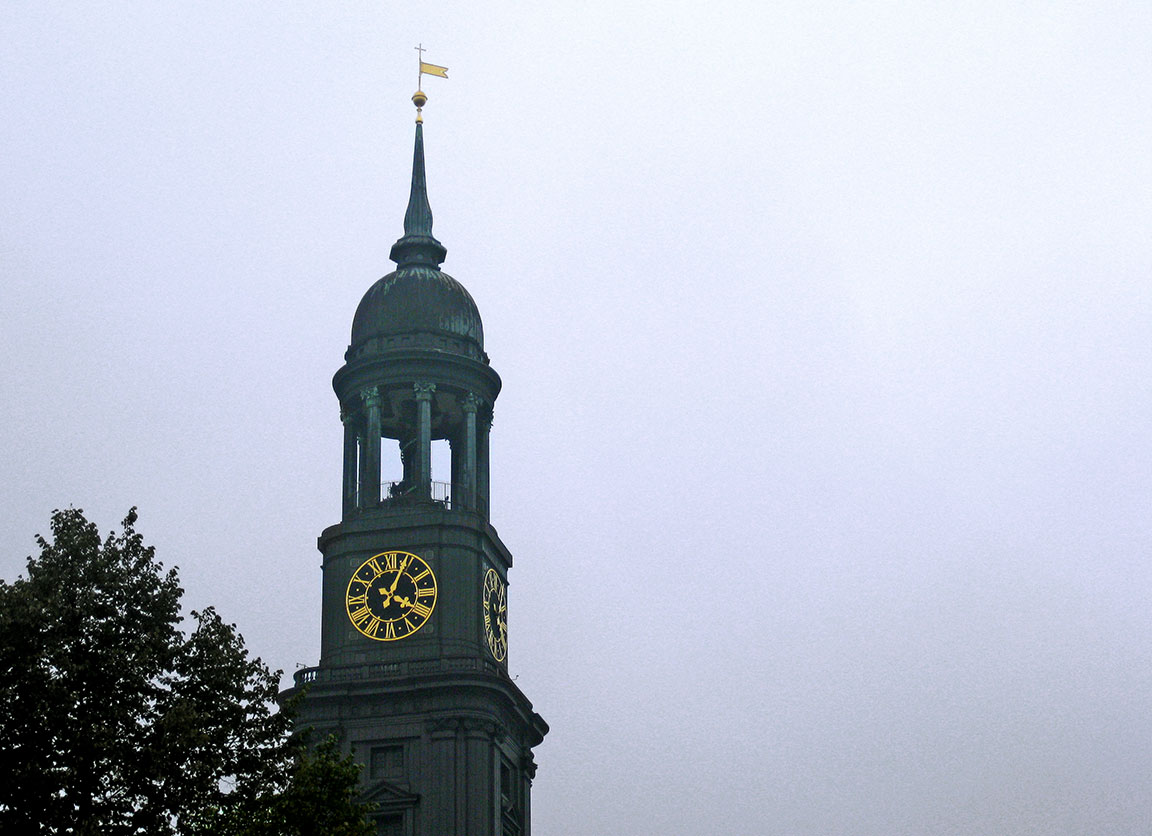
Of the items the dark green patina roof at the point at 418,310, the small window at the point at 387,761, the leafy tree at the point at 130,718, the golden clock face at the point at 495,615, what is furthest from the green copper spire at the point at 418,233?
the leafy tree at the point at 130,718

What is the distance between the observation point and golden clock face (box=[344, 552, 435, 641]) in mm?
79375

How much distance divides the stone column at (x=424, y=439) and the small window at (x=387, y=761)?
1011cm

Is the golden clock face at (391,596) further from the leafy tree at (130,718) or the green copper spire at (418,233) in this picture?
the leafy tree at (130,718)

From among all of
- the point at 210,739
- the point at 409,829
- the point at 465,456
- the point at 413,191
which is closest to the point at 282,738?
the point at 210,739

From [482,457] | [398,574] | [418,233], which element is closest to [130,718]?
[398,574]

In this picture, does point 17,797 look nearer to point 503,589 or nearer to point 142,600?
point 142,600

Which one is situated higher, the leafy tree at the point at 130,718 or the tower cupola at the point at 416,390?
the tower cupola at the point at 416,390

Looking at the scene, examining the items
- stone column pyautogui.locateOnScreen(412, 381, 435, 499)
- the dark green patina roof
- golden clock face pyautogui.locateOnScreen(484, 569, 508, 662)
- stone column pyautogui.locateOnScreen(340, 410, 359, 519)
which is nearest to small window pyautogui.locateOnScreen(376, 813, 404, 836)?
golden clock face pyautogui.locateOnScreen(484, 569, 508, 662)

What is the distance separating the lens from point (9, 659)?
1750 inches

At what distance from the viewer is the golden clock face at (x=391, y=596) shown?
79375 millimetres

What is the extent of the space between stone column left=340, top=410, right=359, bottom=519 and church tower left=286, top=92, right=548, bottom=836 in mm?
74

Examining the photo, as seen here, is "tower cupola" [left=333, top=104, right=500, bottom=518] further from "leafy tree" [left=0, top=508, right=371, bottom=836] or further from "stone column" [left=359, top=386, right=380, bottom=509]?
"leafy tree" [left=0, top=508, right=371, bottom=836]

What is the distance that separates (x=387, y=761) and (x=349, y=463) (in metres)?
12.5

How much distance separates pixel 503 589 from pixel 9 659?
40.8m
